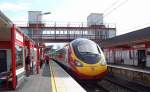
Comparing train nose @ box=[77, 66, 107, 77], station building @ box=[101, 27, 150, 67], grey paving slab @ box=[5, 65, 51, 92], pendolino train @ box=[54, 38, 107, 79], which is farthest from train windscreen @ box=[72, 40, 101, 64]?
station building @ box=[101, 27, 150, 67]

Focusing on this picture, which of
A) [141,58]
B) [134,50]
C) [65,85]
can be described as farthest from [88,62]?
[134,50]

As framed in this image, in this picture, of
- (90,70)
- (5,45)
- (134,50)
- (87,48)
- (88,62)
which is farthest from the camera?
(134,50)

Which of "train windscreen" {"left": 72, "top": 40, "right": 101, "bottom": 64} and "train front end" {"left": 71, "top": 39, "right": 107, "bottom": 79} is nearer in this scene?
"train front end" {"left": 71, "top": 39, "right": 107, "bottom": 79}

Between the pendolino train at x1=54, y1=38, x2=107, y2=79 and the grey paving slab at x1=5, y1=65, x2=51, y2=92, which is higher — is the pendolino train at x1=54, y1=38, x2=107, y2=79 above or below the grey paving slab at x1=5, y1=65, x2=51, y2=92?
above

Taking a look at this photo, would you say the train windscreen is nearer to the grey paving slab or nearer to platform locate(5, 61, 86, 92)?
platform locate(5, 61, 86, 92)

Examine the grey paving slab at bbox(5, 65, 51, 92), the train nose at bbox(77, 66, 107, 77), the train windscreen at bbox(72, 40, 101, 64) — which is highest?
the train windscreen at bbox(72, 40, 101, 64)

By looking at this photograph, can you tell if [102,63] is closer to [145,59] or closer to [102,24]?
[145,59]

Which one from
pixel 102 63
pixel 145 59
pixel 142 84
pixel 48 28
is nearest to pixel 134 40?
pixel 145 59

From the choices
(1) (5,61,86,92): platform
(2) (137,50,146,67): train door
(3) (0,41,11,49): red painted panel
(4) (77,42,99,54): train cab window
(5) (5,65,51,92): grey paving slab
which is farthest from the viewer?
(2) (137,50,146,67): train door

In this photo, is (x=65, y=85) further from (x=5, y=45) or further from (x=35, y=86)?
(x=5, y=45)

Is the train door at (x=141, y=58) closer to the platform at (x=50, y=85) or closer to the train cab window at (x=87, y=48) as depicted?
the train cab window at (x=87, y=48)

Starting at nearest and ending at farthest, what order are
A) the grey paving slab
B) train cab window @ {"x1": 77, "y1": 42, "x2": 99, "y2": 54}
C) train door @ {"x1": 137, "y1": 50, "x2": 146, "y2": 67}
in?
1. the grey paving slab
2. train cab window @ {"x1": 77, "y1": 42, "x2": 99, "y2": 54}
3. train door @ {"x1": 137, "y1": 50, "x2": 146, "y2": 67}

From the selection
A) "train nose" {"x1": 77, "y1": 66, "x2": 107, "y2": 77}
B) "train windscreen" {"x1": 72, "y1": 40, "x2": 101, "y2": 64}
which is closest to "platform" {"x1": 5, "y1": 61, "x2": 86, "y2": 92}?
"train nose" {"x1": 77, "y1": 66, "x2": 107, "y2": 77}

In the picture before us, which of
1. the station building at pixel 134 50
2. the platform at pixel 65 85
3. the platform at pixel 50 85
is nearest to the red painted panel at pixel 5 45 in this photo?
the platform at pixel 50 85
